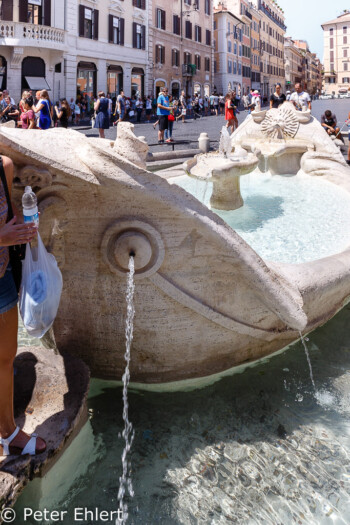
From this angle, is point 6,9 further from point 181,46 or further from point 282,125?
point 282,125

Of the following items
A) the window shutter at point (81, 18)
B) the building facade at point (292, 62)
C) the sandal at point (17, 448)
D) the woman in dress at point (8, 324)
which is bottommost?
the sandal at point (17, 448)

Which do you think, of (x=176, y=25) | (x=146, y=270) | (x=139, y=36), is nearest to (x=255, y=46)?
(x=176, y=25)

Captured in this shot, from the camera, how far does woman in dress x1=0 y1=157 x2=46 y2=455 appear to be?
1.51 m

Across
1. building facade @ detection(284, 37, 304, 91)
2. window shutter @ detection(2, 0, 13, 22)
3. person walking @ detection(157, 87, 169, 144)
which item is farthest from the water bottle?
building facade @ detection(284, 37, 304, 91)

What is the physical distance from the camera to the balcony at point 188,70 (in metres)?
35.1

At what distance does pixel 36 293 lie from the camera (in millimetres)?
1639

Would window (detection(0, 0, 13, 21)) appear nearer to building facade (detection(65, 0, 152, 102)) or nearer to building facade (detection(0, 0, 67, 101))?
building facade (detection(0, 0, 67, 101))

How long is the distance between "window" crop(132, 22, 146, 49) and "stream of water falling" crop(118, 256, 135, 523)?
29902 mm

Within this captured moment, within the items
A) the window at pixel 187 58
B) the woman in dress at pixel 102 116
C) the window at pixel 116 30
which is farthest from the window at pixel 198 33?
the woman in dress at pixel 102 116

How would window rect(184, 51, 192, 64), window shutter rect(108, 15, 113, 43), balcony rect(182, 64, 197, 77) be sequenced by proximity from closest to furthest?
1. window shutter rect(108, 15, 113, 43)
2. balcony rect(182, 64, 197, 77)
3. window rect(184, 51, 192, 64)

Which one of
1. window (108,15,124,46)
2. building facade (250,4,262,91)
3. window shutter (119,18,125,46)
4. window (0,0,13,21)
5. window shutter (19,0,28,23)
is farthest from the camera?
building facade (250,4,262,91)

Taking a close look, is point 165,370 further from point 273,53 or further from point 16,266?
point 273,53

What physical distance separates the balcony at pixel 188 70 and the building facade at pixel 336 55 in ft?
214

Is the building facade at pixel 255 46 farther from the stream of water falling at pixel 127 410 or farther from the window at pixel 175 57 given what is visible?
the stream of water falling at pixel 127 410
